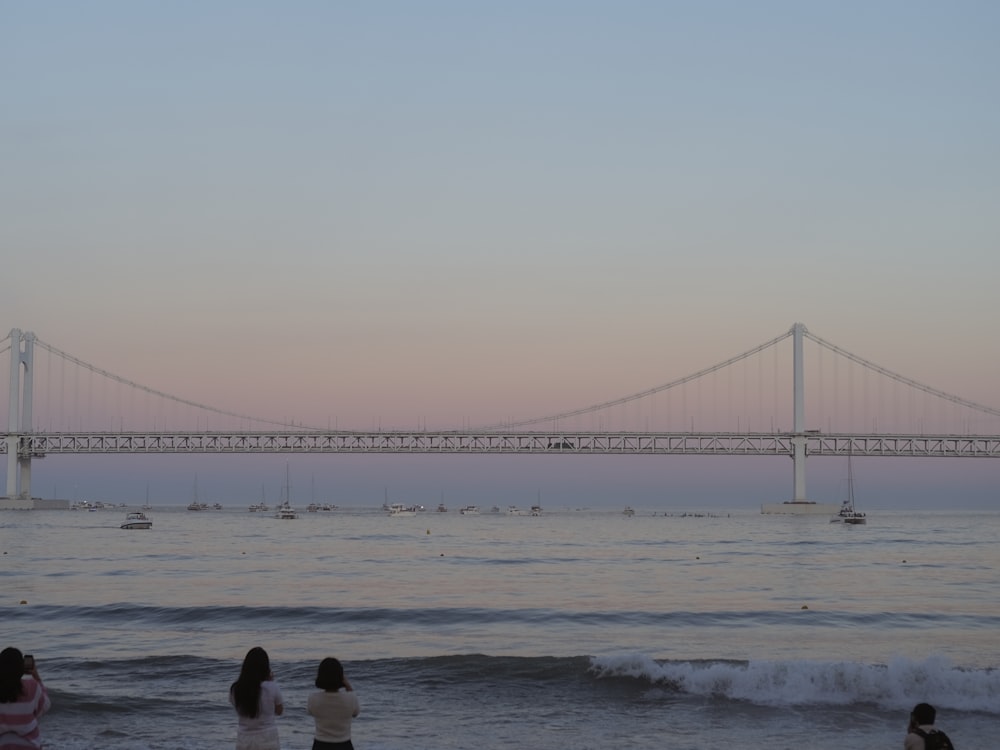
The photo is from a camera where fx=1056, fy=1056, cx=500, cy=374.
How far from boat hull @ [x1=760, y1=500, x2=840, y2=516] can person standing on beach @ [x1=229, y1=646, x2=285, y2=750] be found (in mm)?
101536

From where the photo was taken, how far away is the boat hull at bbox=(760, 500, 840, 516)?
341 ft

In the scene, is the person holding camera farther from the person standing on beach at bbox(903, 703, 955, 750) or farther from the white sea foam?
the white sea foam

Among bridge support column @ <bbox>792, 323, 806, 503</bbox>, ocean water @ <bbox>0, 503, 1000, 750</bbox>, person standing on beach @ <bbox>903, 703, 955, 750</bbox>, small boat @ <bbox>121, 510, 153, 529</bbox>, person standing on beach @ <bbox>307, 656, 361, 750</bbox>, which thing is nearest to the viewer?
person standing on beach @ <bbox>903, 703, 955, 750</bbox>

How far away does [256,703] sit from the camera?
777cm

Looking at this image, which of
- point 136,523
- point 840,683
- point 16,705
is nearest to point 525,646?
point 840,683

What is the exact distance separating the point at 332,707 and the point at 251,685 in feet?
2.03

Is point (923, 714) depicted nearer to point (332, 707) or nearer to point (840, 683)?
point (332, 707)

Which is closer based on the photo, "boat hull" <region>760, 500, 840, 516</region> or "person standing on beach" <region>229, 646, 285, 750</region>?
"person standing on beach" <region>229, 646, 285, 750</region>

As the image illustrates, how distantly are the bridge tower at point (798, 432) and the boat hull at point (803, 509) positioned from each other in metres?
0.59

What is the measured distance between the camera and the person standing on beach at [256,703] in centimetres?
777

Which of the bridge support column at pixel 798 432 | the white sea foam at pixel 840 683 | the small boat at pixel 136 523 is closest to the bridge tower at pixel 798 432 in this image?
the bridge support column at pixel 798 432

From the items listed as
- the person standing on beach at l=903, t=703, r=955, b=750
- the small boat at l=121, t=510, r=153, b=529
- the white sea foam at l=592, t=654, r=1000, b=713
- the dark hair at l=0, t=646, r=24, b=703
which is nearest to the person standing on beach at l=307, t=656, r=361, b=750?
the dark hair at l=0, t=646, r=24, b=703

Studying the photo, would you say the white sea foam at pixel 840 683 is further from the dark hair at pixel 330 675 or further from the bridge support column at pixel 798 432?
the bridge support column at pixel 798 432

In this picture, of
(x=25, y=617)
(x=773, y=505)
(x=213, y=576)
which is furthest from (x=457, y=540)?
(x=773, y=505)
